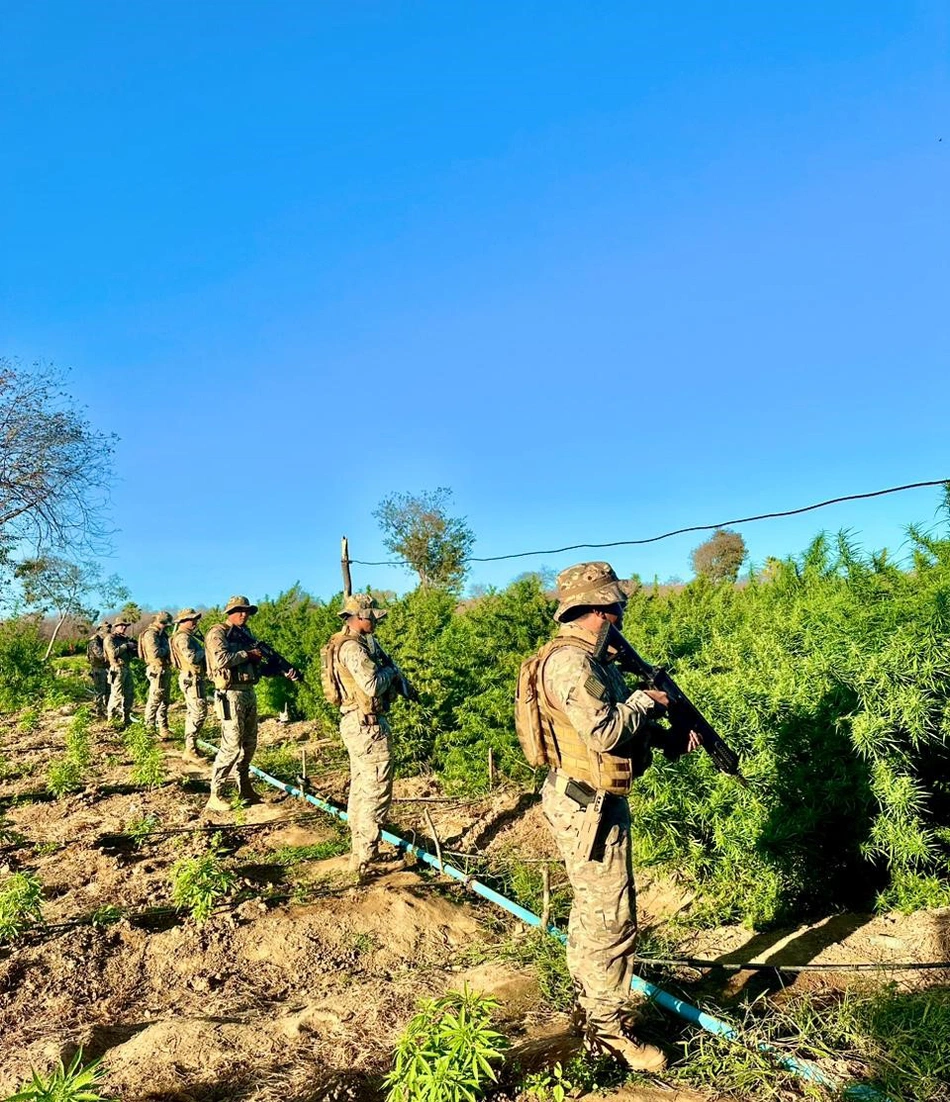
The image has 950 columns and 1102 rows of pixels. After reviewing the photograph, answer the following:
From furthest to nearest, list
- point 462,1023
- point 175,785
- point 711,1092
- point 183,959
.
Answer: point 175,785 < point 183,959 < point 711,1092 < point 462,1023

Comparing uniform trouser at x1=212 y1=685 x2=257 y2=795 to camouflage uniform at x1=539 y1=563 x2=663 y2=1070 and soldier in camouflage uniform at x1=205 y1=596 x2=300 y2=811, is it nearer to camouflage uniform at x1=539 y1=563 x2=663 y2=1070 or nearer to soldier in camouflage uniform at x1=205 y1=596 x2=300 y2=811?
soldier in camouflage uniform at x1=205 y1=596 x2=300 y2=811

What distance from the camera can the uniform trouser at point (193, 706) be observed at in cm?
1210

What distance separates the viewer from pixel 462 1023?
3113 mm

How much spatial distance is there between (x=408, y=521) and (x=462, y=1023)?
44612 mm

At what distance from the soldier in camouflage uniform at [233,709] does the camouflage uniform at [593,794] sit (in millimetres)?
5936

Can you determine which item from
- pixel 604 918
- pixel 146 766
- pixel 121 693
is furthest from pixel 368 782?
pixel 121 693

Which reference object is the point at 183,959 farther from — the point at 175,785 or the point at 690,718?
the point at 175,785

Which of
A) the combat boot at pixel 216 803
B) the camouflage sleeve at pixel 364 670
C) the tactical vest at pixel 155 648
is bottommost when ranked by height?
the combat boot at pixel 216 803

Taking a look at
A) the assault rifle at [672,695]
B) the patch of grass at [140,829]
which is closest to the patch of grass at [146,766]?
the patch of grass at [140,829]

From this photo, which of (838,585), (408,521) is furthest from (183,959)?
(408,521)

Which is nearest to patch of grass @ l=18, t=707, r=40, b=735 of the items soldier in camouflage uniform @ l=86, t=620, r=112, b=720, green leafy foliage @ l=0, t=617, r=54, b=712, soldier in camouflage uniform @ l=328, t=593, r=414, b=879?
soldier in camouflage uniform @ l=86, t=620, r=112, b=720

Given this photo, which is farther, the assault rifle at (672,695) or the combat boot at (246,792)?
the combat boot at (246,792)

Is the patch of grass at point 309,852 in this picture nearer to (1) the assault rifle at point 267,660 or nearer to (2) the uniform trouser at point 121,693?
(1) the assault rifle at point 267,660

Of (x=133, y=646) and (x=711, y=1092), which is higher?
(x=133, y=646)
